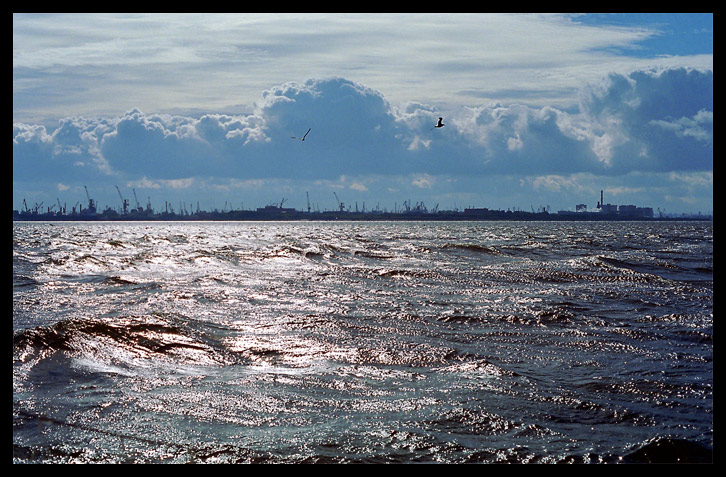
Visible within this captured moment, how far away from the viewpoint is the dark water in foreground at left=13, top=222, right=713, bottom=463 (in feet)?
26.2

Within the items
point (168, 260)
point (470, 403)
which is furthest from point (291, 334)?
point (168, 260)

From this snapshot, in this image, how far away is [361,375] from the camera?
11.3 metres

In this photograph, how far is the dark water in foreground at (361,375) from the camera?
315 inches

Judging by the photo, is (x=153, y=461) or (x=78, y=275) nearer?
(x=153, y=461)

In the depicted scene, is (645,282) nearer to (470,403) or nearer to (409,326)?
(409,326)

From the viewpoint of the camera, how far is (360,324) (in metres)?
16.5

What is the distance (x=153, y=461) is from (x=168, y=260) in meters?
33.6

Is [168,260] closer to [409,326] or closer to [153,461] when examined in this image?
[409,326]
